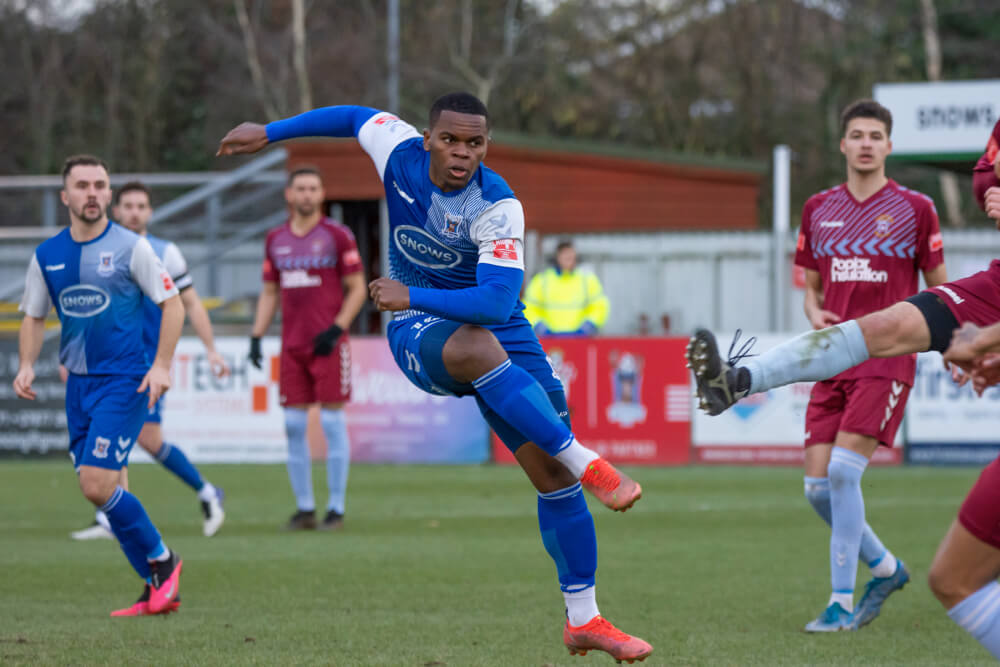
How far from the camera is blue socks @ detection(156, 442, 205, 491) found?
34.6 feet

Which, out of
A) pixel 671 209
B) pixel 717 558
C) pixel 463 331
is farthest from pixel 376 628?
pixel 671 209

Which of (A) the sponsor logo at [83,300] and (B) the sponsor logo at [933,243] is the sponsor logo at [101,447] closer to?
(A) the sponsor logo at [83,300]

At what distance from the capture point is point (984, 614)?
3.99 m

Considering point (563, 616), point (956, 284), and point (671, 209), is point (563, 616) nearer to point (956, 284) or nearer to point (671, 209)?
point (956, 284)

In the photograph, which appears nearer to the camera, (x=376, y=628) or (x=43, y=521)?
(x=376, y=628)

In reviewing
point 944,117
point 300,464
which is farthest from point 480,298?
point 944,117

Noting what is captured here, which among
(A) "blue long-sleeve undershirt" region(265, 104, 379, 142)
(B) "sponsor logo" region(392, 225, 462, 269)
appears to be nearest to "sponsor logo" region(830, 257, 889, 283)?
(B) "sponsor logo" region(392, 225, 462, 269)

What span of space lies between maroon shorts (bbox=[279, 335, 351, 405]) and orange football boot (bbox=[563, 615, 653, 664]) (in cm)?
562

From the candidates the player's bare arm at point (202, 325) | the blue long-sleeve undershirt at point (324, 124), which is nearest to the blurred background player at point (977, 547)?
the blue long-sleeve undershirt at point (324, 124)

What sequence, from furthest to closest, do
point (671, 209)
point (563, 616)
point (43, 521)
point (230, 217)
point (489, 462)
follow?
point (671, 209) < point (230, 217) < point (489, 462) < point (43, 521) < point (563, 616)

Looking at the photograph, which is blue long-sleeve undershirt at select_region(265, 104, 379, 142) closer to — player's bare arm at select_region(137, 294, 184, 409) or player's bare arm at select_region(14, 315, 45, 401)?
player's bare arm at select_region(137, 294, 184, 409)

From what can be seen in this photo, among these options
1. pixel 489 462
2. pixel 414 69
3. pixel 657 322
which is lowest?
pixel 489 462

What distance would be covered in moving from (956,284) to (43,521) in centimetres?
857

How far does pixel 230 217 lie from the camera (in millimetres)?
23406
